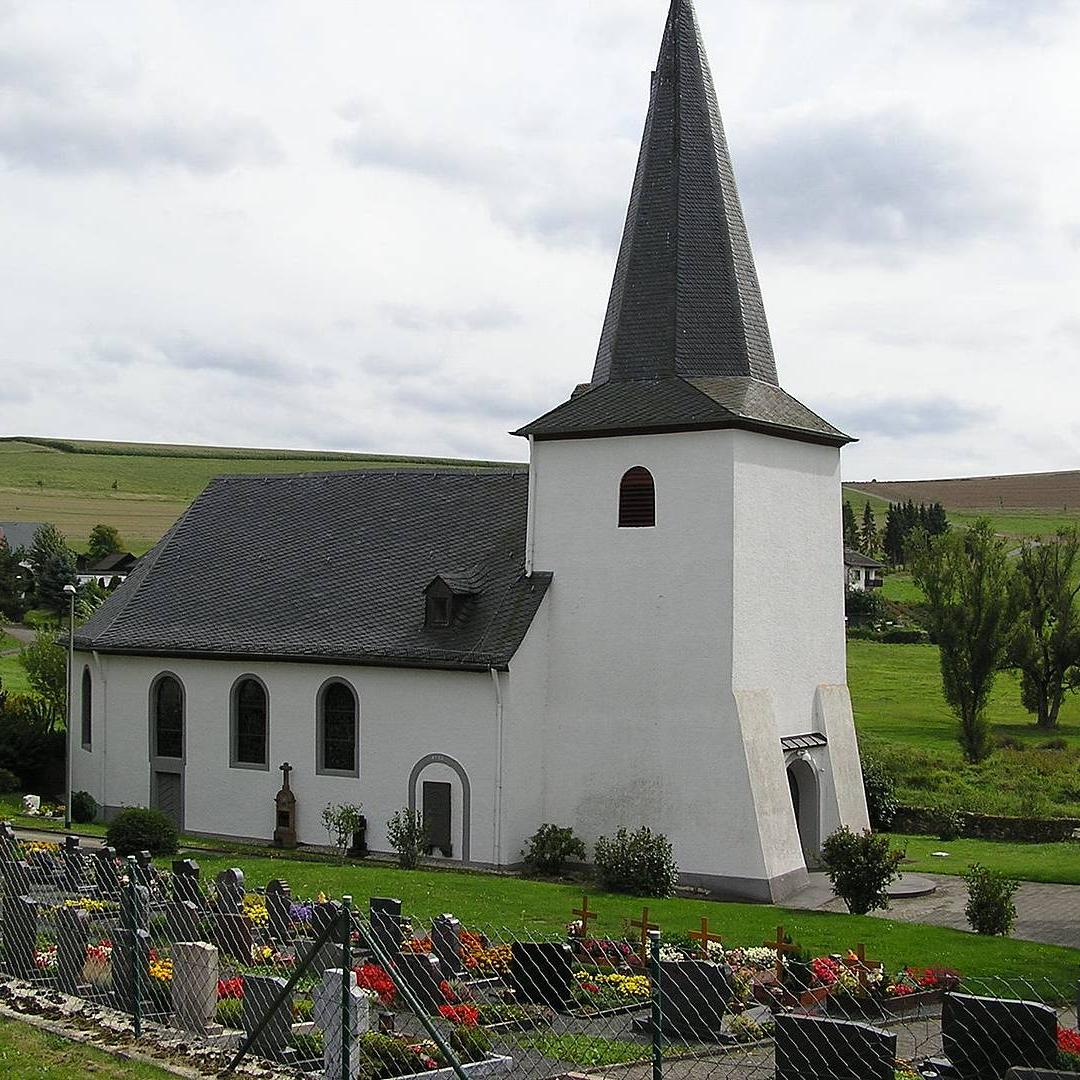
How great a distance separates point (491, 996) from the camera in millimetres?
16953

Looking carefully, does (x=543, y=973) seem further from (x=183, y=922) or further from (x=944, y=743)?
(x=944, y=743)

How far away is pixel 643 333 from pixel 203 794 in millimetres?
15196

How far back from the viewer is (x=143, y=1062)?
1317 centimetres

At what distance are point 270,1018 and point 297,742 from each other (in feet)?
67.4

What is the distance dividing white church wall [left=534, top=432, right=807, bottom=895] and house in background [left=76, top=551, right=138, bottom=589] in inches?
2788

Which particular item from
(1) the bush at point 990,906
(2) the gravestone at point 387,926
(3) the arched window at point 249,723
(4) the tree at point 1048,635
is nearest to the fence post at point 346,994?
(2) the gravestone at point 387,926

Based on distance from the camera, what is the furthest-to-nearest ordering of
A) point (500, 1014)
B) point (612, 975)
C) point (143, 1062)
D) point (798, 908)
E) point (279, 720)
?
point (279, 720) < point (798, 908) < point (612, 975) < point (500, 1014) < point (143, 1062)

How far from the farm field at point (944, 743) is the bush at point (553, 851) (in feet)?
45.8

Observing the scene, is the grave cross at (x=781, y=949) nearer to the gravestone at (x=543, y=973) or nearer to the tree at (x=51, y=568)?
the gravestone at (x=543, y=973)

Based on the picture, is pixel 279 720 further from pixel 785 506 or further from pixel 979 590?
pixel 979 590

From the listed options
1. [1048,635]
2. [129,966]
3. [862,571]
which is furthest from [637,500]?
[862,571]

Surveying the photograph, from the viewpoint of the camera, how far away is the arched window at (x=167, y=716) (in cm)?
3547

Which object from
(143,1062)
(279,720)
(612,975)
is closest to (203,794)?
(279,720)

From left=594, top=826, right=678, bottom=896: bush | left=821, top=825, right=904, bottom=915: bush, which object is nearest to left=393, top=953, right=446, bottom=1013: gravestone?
left=594, top=826, right=678, bottom=896: bush
